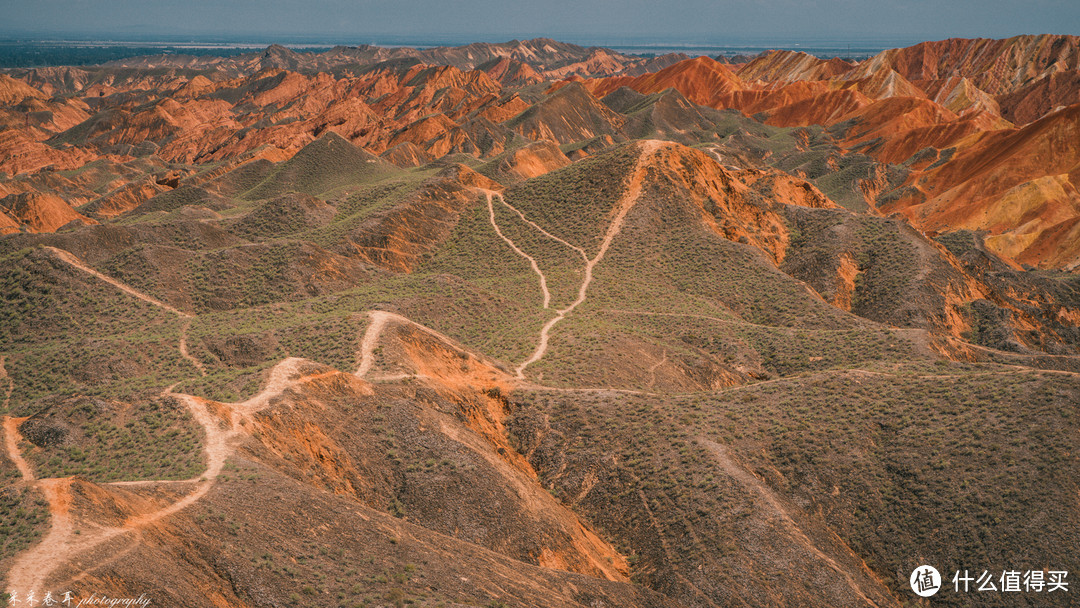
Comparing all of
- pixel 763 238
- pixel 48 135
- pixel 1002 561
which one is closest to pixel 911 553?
pixel 1002 561

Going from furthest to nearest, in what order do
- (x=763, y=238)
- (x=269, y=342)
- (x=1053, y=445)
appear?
(x=763, y=238) < (x=269, y=342) < (x=1053, y=445)

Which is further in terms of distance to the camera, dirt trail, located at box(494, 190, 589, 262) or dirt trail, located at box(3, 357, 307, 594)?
dirt trail, located at box(494, 190, 589, 262)

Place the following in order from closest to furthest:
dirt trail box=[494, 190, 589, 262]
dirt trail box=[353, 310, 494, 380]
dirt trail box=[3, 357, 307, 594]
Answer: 1. dirt trail box=[3, 357, 307, 594]
2. dirt trail box=[353, 310, 494, 380]
3. dirt trail box=[494, 190, 589, 262]

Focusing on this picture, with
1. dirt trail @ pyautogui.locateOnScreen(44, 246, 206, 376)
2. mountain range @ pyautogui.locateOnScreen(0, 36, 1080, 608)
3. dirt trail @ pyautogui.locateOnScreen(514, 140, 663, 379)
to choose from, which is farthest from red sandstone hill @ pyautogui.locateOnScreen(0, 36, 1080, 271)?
dirt trail @ pyautogui.locateOnScreen(44, 246, 206, 376)

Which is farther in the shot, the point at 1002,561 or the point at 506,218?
the point at 506,218

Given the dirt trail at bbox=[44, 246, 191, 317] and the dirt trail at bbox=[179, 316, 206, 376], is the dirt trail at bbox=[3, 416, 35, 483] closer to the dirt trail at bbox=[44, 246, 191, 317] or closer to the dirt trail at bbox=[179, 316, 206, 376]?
the dirt trail at bbox=[179, 316, 206, 376]

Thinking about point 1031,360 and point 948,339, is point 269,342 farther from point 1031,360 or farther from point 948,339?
point 1031,360

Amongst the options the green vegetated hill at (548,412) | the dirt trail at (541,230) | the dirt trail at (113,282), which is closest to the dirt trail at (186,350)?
the green vegetated hill at (548,412)
